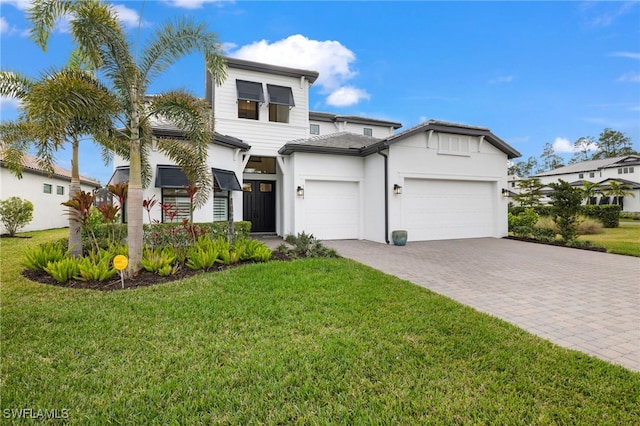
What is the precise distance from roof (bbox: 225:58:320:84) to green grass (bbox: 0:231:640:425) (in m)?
12.6

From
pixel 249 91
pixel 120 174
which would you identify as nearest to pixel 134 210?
pixel 120 174

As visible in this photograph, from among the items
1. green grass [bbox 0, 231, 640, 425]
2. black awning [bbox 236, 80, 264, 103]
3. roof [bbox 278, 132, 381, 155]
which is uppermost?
black awning [bbox 236, 80, 264, 103]

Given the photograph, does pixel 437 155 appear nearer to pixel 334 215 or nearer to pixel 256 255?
pixel 334 215

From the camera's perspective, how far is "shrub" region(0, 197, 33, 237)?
1395 centimetres

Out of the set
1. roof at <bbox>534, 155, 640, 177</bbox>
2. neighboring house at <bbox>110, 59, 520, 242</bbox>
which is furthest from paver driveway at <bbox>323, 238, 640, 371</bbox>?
roof at <bbox>534, 155, 640, 177</bbox>

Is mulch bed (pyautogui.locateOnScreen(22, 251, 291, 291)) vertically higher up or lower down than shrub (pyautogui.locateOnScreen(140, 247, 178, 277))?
lower down

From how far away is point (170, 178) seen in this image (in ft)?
36.0

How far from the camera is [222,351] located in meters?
3.59

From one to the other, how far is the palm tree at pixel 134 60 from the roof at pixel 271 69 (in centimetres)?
744

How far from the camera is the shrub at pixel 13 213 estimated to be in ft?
45.8

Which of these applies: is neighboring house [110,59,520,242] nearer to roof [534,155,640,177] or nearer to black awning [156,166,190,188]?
black awning [156,166,190,188]

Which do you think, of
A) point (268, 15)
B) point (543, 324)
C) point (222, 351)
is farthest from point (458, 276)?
point (268, 15)

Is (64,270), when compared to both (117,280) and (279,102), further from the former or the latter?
(279,102)

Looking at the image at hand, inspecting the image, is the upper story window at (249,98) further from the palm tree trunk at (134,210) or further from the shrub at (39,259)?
the shrub at (39,259)
